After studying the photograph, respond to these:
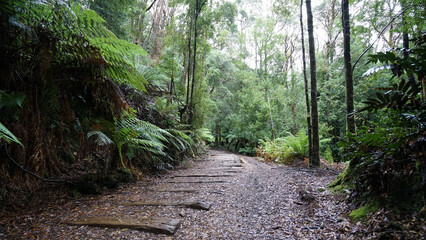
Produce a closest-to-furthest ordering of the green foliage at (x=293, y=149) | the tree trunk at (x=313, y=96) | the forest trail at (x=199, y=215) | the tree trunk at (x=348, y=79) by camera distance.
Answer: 1. the forest trail at (x=199, y=215)
2. the tree trunk at (x=348, y=79)
3. the tree trunk at (x=313, y=96)
4. the green foliage at (x=293, y=149)

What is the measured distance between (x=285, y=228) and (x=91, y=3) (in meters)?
6.50

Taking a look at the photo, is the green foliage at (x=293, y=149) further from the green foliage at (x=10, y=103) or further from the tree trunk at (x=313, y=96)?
the green foliage at (x=10, y=103)

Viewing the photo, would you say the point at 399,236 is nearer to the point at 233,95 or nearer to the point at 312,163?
the point at 312,163

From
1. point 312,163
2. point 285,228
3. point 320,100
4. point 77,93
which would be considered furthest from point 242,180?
point 320,100

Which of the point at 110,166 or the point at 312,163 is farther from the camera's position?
the point at 312,163

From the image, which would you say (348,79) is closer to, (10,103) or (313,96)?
(313,96)

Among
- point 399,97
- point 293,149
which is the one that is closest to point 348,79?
point 399,97

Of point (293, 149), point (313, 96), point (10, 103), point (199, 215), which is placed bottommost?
point (199, 215)

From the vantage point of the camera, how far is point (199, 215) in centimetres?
223

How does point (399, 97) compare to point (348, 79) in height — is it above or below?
below

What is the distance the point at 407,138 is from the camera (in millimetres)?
1552

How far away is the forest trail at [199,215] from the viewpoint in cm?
177

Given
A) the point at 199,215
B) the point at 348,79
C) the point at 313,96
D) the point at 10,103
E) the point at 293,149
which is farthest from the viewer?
the point at 293,149

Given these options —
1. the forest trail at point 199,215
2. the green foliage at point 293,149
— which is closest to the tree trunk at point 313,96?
the green foliage at point 293,149
